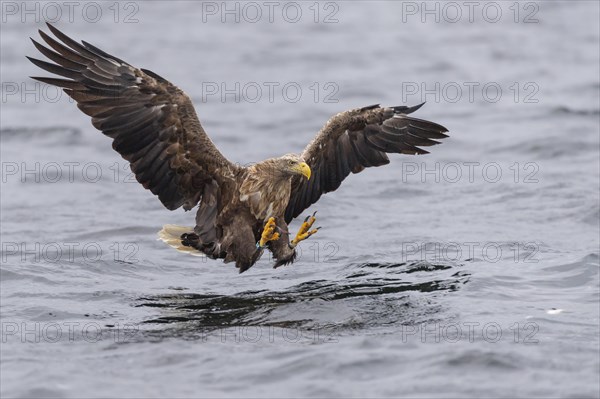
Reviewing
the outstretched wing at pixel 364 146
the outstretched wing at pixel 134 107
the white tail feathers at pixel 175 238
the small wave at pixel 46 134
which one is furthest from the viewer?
the small wave at pixel 46 134

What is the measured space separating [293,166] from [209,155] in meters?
0.75

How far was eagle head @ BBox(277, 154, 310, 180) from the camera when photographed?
10453 mm

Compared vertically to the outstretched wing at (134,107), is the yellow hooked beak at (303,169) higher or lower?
lower

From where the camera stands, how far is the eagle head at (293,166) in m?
10.5

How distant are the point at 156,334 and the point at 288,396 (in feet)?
5.41

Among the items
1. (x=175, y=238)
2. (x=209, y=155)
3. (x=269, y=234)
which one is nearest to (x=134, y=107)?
(x=209, y=155)

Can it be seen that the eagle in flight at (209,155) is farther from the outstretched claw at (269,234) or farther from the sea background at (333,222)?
the sea background at (333,222)

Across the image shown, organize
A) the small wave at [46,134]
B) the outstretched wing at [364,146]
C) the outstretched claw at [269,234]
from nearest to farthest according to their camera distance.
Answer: the outstretched claw at [269,234] → the outstretched wing at [364,146] → the small wave at [46,134]

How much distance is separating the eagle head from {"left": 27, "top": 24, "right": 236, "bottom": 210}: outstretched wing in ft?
1.92

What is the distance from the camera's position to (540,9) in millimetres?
23359

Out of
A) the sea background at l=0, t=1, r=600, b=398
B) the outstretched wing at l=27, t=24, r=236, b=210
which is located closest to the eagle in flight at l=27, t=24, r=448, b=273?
the outstretched wing at l=27, t=24, r=236, b=210

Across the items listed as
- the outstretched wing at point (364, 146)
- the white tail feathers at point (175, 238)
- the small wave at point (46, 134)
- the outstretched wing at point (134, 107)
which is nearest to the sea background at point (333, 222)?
Answer: the small wave at point (46, 134)

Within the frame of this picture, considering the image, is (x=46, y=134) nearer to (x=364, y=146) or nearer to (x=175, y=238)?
(x=175, y=238)

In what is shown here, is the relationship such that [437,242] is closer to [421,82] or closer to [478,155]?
[478,155]
